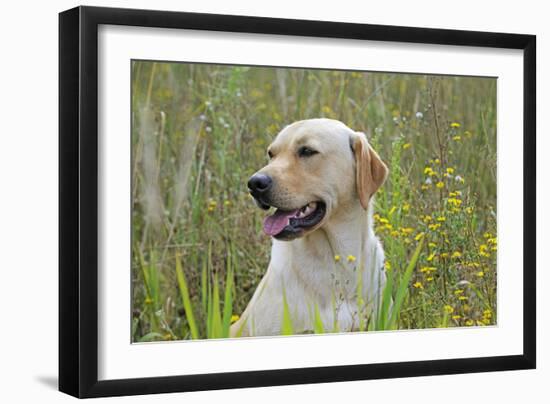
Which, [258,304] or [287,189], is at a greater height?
[287,189]

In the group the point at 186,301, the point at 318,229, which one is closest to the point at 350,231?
the point at 318,229

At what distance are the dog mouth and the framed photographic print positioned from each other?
0.4 inches

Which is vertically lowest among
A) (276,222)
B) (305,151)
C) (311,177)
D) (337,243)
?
(337,243)

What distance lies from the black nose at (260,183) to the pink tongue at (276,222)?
0.47ft

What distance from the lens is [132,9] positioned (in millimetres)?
5645

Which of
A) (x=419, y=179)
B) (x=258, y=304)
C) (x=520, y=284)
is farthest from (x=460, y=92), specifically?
(x=258, y=304)

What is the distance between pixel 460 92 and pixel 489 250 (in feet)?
3.02

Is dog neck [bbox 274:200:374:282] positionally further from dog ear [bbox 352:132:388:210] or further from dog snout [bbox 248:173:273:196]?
dog snout [bbox 248:173:273:196]

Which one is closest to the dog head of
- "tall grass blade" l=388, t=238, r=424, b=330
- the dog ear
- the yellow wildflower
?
the dog ear

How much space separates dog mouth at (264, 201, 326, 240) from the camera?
19.9 feet

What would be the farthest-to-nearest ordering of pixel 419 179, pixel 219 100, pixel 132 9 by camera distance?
A: pixel 419 179, pixel 219 100, pixel 132 9

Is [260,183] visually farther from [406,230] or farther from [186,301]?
[406,230]

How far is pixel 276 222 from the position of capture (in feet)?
20.0

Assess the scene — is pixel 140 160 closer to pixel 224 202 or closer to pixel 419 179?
pixel 224 202
